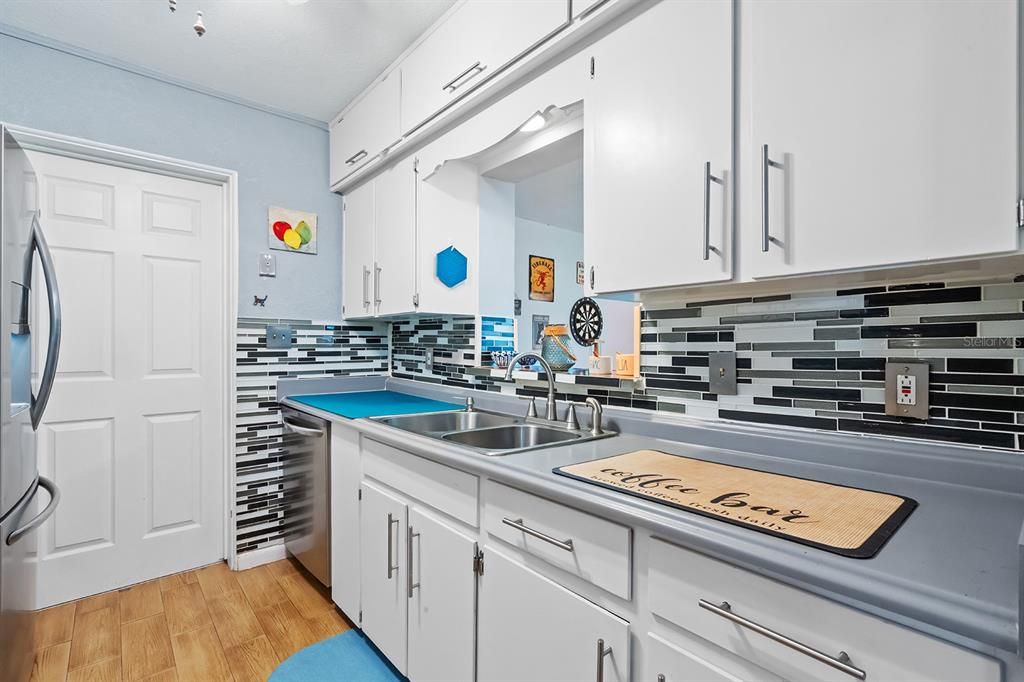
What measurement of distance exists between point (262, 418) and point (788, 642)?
2.54 metres

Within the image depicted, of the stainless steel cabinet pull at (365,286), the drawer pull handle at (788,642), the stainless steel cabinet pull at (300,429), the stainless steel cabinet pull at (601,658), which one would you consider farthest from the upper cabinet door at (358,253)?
the drawer pull handle at (788,642)

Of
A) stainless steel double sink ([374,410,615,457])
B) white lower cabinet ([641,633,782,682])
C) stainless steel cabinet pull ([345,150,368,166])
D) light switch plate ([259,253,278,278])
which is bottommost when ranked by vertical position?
white lower cabinet ([641,633,782,682])

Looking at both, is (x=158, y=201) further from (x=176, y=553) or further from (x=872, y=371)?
(x=872, y=371)

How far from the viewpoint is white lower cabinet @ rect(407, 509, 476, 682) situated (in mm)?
1329

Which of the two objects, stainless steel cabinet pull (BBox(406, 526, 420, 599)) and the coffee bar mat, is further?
stainless steel cabinet pull (BBox(406, 526, 420, 599))

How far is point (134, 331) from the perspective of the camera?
7.59ft

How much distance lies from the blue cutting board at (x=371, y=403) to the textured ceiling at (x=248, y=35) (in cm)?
154

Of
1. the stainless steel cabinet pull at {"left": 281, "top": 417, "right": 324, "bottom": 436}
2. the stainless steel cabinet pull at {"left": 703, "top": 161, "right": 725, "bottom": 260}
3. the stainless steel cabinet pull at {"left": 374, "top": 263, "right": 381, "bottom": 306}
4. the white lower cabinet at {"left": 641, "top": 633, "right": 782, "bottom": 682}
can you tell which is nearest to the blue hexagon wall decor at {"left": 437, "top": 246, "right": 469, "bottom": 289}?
the stainless steel cabinet pull at {"left": 374, "top": 263, "right": 381, "bottom": 306}

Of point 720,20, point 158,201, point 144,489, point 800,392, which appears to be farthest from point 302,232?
point 800,392

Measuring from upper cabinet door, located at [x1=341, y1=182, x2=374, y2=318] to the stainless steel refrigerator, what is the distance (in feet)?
4.21

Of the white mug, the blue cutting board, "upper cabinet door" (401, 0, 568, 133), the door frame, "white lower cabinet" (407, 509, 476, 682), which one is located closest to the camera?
"white lower cabinet" (407, 509, 476, 682)

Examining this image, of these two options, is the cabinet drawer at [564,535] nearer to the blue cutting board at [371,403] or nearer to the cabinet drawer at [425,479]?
the cabinet drawer at [425,479]

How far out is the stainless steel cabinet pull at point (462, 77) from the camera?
167cm

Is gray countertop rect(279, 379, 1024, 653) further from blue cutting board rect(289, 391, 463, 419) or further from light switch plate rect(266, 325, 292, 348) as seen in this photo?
light switch plate rect(266, 325, 292, 348)
